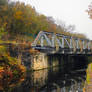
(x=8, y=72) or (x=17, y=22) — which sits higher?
(x=17, y=22)

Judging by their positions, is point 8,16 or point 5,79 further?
point 8,16

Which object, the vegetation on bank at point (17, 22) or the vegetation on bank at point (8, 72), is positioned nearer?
the vegetation on bank at point (8, 72)

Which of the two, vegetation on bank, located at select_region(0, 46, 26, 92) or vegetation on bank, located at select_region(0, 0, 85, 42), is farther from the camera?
vegetation on bank, located at select_region(0, 0, 85, 42)

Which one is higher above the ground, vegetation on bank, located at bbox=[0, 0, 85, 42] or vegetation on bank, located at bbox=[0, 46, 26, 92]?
vegetation on bank, located at bbox=[0, 0, 85, 42]

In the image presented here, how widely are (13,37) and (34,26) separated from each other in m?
8.11

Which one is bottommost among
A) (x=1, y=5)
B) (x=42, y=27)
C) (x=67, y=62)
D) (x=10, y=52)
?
(x=67, y=62)

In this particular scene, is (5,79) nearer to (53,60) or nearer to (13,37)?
(53,60)

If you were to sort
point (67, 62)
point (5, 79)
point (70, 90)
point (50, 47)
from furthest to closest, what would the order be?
point (67, 62) < point (50, 47) < point (5, 79) < point (70, 90)

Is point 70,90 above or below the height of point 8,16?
below

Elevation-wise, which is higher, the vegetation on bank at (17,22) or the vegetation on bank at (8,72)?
the vegetation on bank at (17,22)

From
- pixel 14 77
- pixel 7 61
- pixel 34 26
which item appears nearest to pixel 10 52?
pixel 7 61

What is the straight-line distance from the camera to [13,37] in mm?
36750

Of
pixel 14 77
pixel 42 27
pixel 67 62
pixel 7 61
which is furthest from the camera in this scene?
pixel 42 27

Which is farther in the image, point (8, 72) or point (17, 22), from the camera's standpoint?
point (17, 22)
